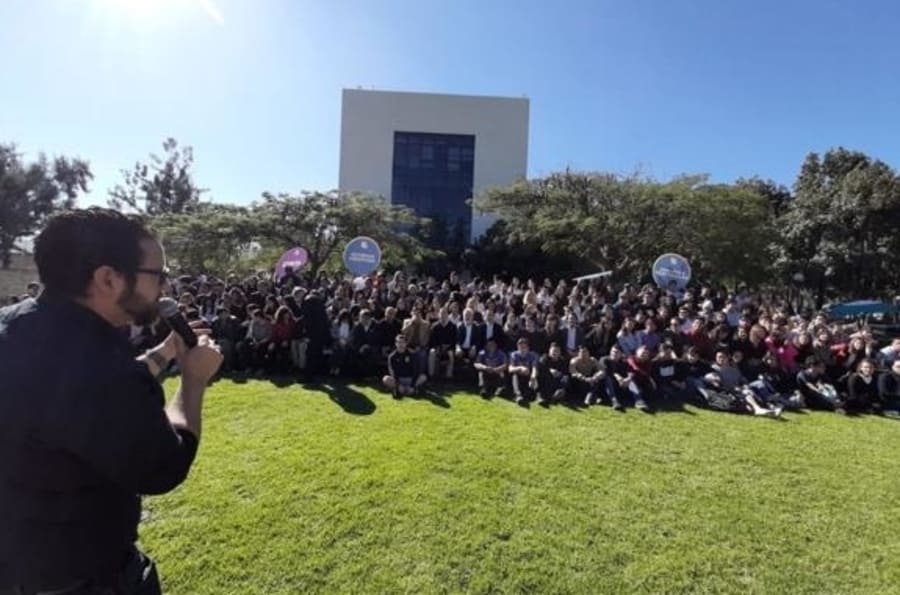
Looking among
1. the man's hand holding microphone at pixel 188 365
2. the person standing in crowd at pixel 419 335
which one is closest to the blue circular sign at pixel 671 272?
the person standing in crowd at pixel 419 335

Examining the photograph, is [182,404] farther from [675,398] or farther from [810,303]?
[810,303]

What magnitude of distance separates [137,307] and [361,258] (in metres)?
13.1

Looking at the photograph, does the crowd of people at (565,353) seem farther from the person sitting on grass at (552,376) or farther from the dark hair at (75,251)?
the dark hair at (75,251)

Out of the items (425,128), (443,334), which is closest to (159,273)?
(443,334)

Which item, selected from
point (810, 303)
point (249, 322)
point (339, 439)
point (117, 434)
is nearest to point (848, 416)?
point (339, 439)

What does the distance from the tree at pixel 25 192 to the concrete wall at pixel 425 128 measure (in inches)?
751

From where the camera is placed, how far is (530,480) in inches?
216

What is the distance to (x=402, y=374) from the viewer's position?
31.7 ft

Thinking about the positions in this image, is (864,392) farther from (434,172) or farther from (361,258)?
(434,172)

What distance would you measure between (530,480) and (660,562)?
159 centimetres

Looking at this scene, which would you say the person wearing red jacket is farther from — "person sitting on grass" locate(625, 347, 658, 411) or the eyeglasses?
the eyeglasses

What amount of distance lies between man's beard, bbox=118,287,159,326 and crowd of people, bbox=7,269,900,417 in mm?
7931

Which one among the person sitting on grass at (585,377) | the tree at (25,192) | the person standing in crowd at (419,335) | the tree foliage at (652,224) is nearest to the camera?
the person sitting on grass at (585,377)

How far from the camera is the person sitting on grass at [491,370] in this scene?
10.0 m
